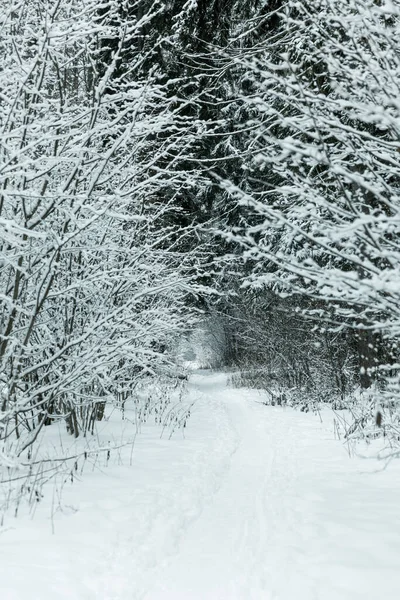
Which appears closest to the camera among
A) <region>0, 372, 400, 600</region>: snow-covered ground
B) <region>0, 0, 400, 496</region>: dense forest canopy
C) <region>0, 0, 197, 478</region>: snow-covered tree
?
<region>0, 0, 400, 496</region>: dense forest canopy

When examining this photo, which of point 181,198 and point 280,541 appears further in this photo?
point 181,198

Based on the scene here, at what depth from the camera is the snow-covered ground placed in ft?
9.05

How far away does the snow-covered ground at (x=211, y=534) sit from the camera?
9.05 ft

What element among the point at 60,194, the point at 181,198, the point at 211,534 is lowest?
the point at 211,534

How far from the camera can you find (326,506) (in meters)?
4.20

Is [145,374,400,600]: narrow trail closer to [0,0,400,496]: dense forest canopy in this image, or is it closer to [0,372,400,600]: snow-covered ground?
[0,372,400,600]: snow-covered ground

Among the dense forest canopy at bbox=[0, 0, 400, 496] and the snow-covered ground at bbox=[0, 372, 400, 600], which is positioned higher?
the dense forest canopy at bbox=[0, 0, 400, 496]

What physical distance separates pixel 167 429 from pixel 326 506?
4424 mm

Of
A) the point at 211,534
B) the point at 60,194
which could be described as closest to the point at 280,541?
the point at 211,534

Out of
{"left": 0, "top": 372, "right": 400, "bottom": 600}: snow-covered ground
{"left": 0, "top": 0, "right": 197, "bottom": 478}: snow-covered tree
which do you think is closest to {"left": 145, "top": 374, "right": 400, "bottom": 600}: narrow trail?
{"left": 0, "top": 372, "right": 400, "bottom": 600}: snow-covered ground

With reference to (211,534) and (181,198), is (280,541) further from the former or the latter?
(181,198)

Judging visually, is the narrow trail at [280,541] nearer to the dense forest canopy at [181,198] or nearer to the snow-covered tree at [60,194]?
the dense forest canopy at [181,198]

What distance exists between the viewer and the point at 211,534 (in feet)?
12.0

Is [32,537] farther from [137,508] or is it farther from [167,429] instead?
[167,429]
